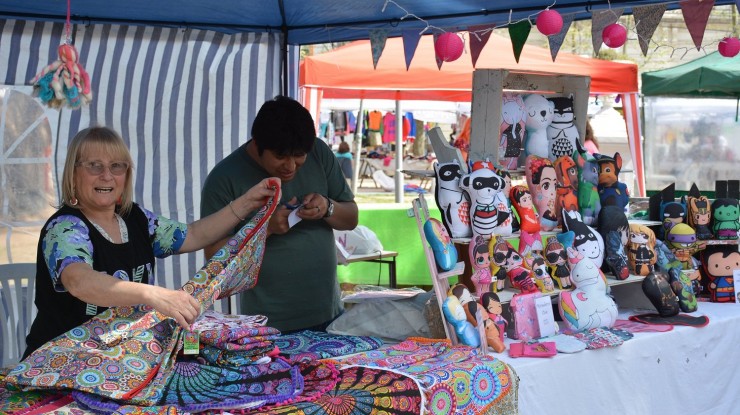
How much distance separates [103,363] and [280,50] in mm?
2642

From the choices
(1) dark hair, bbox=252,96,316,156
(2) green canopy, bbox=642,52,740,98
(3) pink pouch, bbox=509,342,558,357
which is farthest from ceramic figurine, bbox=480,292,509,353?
(2) green canopy, bbox=642,52,740,98

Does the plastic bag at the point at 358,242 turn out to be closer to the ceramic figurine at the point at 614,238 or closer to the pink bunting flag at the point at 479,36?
the pink bunting flag at the point at 479,36

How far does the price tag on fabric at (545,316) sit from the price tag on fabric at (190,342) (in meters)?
1.30

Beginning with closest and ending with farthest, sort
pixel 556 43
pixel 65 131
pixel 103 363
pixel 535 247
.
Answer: pixel 103 363
pixel 535 247
pixel 556 43
pixel 65 131

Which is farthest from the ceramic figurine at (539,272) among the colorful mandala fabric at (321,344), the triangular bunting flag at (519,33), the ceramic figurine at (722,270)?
the ceramic figurine at (722,270)

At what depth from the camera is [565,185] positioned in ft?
10.6

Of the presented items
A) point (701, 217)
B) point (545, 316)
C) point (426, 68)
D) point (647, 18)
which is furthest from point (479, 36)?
point (426, 68)

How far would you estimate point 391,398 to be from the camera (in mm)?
2207

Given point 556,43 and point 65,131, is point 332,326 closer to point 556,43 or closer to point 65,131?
point 556,43

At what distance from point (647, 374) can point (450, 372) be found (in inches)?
40.8

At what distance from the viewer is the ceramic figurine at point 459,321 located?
2.68 metres

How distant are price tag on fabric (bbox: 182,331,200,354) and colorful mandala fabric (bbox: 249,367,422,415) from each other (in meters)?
0.25

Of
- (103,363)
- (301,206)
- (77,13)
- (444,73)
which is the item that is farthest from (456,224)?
(444,73)

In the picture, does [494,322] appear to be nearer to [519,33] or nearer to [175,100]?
[519,33]
